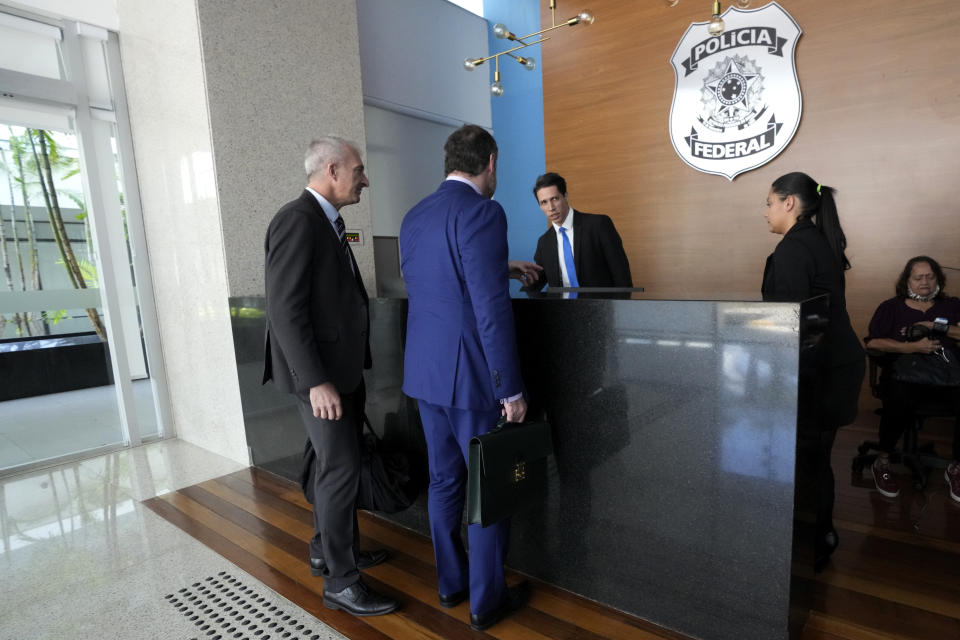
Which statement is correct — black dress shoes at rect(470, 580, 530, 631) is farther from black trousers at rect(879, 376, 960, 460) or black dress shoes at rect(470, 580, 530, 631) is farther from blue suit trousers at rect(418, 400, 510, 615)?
black trousers at rect(879, 376, 960, 460)

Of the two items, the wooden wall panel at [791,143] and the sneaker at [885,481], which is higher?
the wooden wall panel at [791,143]

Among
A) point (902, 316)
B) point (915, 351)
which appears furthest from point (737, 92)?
point (915, 351)

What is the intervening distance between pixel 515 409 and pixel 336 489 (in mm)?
743

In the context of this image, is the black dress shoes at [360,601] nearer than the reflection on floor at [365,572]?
No

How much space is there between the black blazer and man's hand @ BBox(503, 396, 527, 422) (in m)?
0.94

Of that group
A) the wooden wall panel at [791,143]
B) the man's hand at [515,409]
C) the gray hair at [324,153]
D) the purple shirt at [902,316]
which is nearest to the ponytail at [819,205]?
the wooden wall panel at [791,143]

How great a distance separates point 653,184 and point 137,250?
12.9 feet

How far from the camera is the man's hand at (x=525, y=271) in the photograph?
225 centimetres

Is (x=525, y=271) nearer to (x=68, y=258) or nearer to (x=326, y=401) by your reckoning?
(x=326, y=401)

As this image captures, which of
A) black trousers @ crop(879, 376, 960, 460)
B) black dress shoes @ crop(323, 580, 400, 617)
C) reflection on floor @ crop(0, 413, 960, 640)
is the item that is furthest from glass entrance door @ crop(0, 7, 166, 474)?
black trousers @ crop(879, 376, 960, 460)

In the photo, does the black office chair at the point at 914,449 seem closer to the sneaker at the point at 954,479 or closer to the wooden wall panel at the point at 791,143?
the sneaker at the point at 954,479

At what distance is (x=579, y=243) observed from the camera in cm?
309

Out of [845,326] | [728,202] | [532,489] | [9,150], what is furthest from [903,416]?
[9,150]

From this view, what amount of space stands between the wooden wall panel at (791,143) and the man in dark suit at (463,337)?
1522 mm
